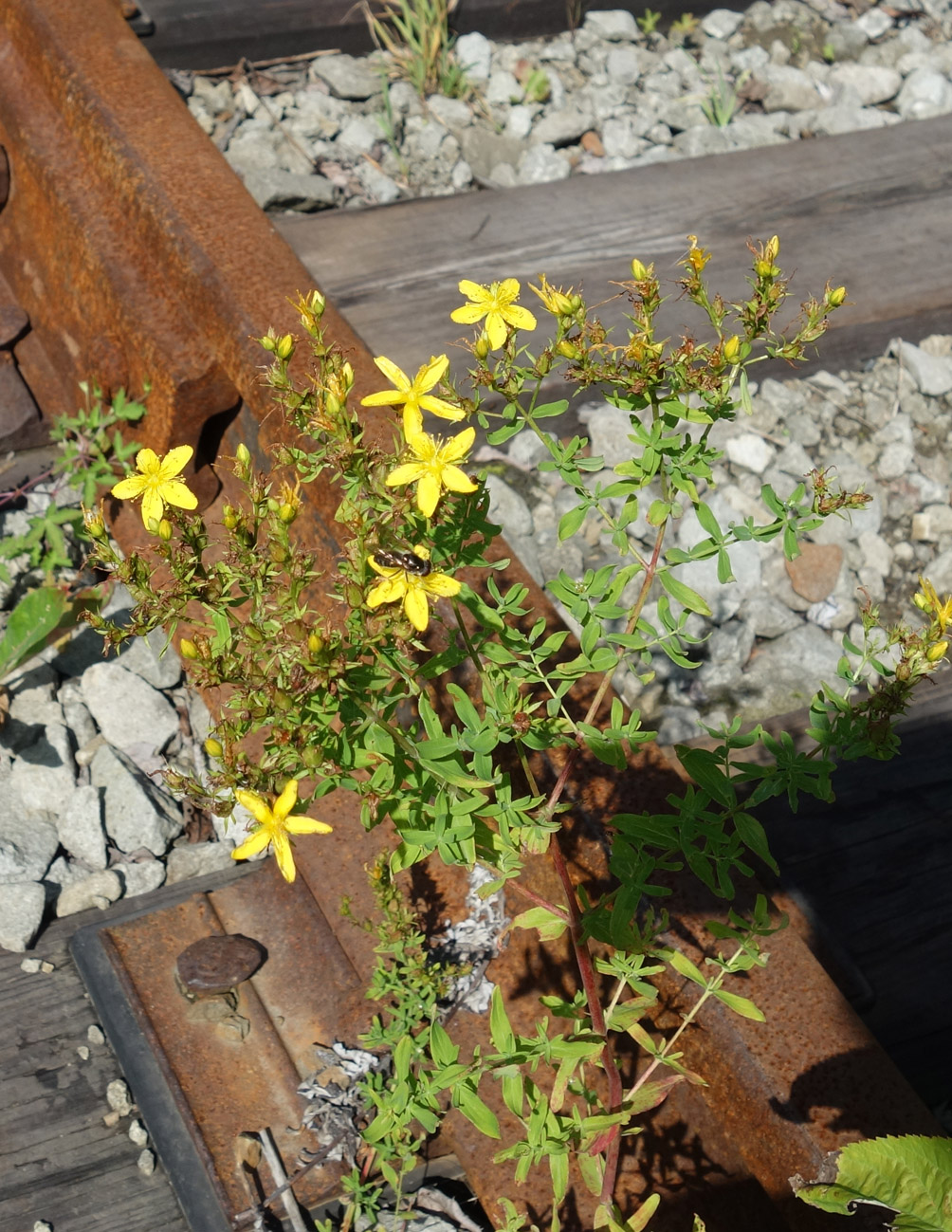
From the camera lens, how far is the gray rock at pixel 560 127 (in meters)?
4.97

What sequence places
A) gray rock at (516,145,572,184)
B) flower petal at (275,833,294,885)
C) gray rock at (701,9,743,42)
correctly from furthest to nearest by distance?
1. gray rock at (701,9,743,42)
2. gray rock at (516,145,572,184)
3. flower petal at (275,833,294,885)

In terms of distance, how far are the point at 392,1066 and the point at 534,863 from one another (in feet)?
1.53

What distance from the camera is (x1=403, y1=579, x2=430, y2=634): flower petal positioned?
4.71 ft

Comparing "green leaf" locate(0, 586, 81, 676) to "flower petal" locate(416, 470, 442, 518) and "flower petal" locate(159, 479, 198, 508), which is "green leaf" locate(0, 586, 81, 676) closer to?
"flower petal" locate(159, 479, 198, 508)

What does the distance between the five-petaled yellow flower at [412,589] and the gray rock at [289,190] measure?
317cm

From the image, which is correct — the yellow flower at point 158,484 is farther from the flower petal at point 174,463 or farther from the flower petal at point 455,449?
the flower petal at point 455,449

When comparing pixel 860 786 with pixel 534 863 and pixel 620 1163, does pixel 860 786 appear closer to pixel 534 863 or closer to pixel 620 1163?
pixel 534 863

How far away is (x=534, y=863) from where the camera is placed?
2.27 m

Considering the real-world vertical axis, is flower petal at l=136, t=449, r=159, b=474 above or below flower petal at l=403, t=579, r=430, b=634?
above

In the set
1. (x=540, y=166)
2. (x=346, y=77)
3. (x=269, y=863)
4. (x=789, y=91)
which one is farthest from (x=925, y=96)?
(x=269, y=863)

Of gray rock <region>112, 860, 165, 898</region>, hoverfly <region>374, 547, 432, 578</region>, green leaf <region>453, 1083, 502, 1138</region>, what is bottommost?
gray rock <region>112, 860, 165, 898</region>

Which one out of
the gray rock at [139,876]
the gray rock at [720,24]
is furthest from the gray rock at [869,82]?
the gray rock at [139,876]

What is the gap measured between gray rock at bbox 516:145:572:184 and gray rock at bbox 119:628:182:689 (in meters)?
2.85

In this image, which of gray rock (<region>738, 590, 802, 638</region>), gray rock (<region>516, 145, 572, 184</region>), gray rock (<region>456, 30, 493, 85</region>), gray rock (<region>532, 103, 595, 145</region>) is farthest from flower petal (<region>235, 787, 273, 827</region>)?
gray rock (<region>456, 30, 493, 85</region>)
